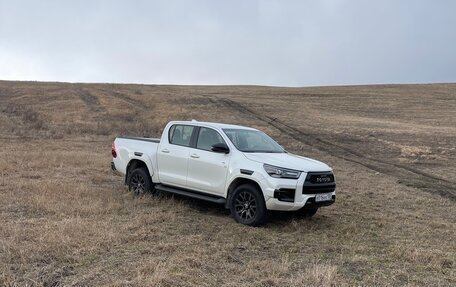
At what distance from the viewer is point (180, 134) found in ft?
32.7

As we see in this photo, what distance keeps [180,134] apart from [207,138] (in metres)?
0.79

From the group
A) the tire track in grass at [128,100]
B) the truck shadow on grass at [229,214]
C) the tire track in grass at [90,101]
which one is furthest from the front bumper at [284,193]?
the tire track in grass at [128,100]

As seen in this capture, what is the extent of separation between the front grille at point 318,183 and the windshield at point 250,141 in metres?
1.22

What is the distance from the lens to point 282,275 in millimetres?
5805

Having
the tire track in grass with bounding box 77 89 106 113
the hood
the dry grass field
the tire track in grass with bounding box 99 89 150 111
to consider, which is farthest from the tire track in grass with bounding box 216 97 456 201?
the tire track in grass with bounding box 77 89 106 113

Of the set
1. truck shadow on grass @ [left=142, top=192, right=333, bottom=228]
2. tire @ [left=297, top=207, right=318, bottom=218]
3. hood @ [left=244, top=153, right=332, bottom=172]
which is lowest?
truck shadow on grass @ [left=142, top=192, right=333, bottom=228]

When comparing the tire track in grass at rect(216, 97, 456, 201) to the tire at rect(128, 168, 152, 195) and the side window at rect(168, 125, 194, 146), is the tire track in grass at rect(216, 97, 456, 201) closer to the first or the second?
the side window at rect(168, 125, 194, 146)

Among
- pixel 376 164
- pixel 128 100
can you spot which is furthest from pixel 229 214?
pixel 128 100

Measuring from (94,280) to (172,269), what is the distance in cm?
89

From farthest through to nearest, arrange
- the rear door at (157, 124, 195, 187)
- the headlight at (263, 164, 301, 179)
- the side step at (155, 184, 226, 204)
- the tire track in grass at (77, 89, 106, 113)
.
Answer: the tire track in grass at (77, 89, 106, 113), the rear door at (157, 124, 195, 187), the side step at (155, 184, 226, 204), the headlight at (263, 164, 301, 179)

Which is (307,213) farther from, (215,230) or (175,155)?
(175,155)

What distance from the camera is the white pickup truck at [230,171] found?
8094 millimetres

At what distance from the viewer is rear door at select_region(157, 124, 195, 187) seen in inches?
377

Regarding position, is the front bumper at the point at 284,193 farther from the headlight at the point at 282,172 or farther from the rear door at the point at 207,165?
the rear door at the point at 207,165
